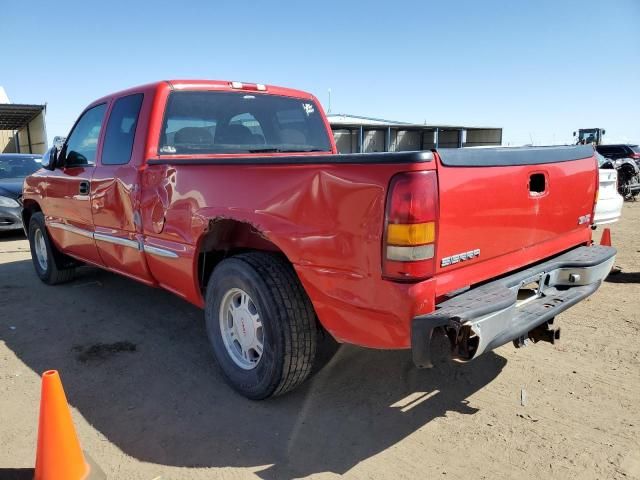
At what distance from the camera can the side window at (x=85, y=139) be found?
4379 mm

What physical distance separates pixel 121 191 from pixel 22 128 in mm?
26308

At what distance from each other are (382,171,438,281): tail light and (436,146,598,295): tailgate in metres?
0.07

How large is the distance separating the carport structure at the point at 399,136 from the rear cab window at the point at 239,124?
3720 mm

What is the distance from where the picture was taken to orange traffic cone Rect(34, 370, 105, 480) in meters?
2.10

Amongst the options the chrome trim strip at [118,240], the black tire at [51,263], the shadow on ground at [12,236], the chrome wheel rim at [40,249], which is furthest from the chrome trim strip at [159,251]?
the shadow on ground at [12,236]

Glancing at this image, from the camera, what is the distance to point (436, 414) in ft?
9.18

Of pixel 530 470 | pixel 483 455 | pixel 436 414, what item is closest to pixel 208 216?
pixel 436 414

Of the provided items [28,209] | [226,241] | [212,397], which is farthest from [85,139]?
[212,397]

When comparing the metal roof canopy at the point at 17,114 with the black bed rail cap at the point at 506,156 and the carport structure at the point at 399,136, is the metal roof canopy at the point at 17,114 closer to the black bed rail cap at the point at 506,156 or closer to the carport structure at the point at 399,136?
the carport structure at the point at 399,136

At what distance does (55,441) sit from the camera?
2111mm

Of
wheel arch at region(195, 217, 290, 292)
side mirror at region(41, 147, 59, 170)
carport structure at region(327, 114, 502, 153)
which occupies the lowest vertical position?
wheel arch at region(195, 217, 290, 292)

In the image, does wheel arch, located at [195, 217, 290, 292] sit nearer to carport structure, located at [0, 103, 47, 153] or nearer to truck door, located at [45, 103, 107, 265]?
truck door, located at [45, 103, 107, 265]

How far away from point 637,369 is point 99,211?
4234 millimetres

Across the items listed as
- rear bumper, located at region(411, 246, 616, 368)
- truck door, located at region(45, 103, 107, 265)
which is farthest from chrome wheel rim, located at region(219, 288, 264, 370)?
truck door, located at region(45, 103, 107, 265)
